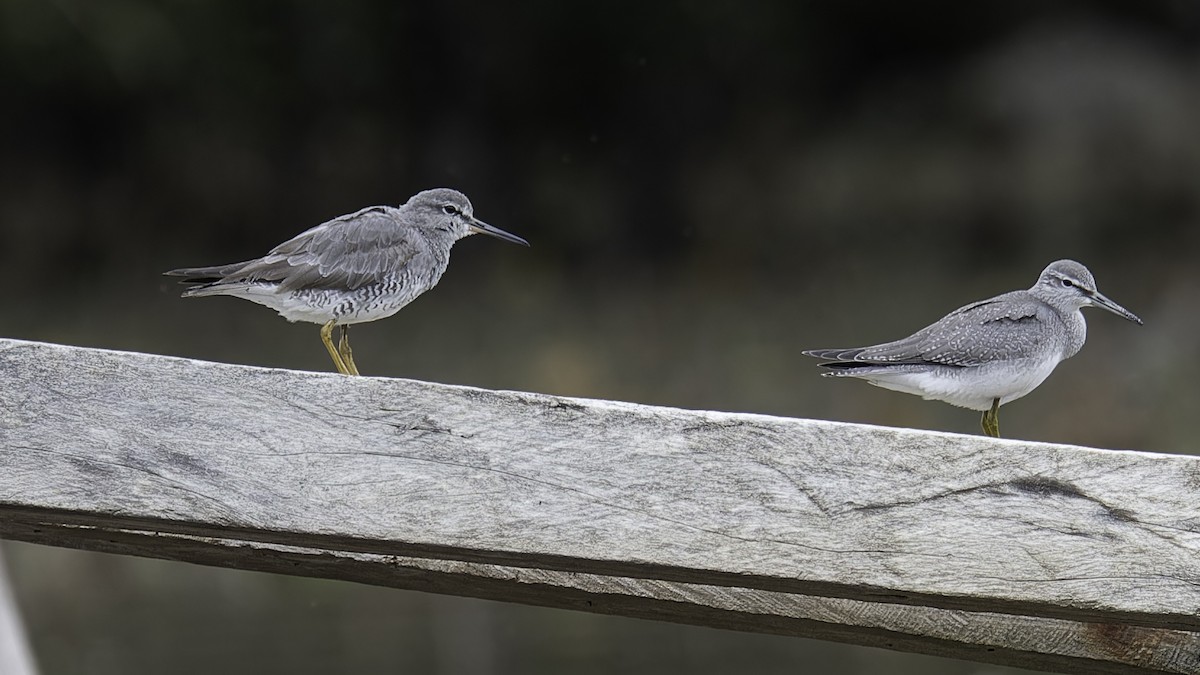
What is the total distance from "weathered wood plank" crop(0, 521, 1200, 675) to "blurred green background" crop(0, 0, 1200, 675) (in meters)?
7.49

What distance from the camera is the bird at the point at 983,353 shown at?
3.71m

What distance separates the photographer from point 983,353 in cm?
373

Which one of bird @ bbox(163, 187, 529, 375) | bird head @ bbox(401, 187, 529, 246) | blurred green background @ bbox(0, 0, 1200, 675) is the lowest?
bird @ bbox(163, 187, 529, 375)

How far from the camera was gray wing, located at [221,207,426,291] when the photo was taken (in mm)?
3475

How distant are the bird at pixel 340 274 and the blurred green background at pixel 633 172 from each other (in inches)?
242

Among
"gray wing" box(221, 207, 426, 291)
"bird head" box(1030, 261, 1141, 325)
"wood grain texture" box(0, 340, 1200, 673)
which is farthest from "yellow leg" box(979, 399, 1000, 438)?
"wood grain texture" box(0, 340, 1200, 673)

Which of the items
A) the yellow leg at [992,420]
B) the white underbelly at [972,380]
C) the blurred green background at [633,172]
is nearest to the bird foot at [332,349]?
the white underbelly at [972,380]

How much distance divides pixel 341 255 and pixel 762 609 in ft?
6.51

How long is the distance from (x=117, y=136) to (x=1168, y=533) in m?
10.4

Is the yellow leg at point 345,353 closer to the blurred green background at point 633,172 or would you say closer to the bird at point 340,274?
the bird at point 340,274

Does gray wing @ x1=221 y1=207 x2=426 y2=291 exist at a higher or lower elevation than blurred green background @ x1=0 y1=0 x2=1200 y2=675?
lower

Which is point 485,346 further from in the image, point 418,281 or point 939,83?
point 418,281

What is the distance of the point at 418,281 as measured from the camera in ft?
12.2

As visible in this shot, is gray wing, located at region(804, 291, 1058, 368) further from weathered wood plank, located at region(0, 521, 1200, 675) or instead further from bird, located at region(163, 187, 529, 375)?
weathered wood plank, located at region(0, 521, 1200, 675)
